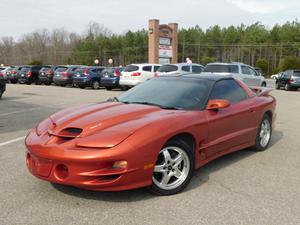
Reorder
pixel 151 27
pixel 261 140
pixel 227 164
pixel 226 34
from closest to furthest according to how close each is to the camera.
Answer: pixel 227 164 → pixel 261 140 → pixel 151 27 → pixel 226 34

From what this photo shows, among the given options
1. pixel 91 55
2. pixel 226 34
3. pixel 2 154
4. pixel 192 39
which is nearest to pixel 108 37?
pixel 91 55

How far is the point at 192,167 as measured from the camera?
189 inches

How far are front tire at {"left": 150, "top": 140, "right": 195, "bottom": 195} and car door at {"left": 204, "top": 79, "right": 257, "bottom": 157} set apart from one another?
0.50 m

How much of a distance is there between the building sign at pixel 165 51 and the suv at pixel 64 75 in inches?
522

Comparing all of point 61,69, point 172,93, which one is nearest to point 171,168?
point 172,93

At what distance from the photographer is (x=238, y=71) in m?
19.8

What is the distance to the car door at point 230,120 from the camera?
17.4 feet

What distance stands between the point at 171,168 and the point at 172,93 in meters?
1.28

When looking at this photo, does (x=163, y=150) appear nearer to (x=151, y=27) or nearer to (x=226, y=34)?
(x=151, y=27)

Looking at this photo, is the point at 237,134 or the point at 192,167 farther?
the point at 237,134

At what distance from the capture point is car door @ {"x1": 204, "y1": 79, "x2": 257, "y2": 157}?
5316 millimetres

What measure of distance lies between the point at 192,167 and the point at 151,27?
114 feet

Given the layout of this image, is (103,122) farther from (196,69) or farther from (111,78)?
(111,78)

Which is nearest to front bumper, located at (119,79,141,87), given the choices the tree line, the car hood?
the car hood
